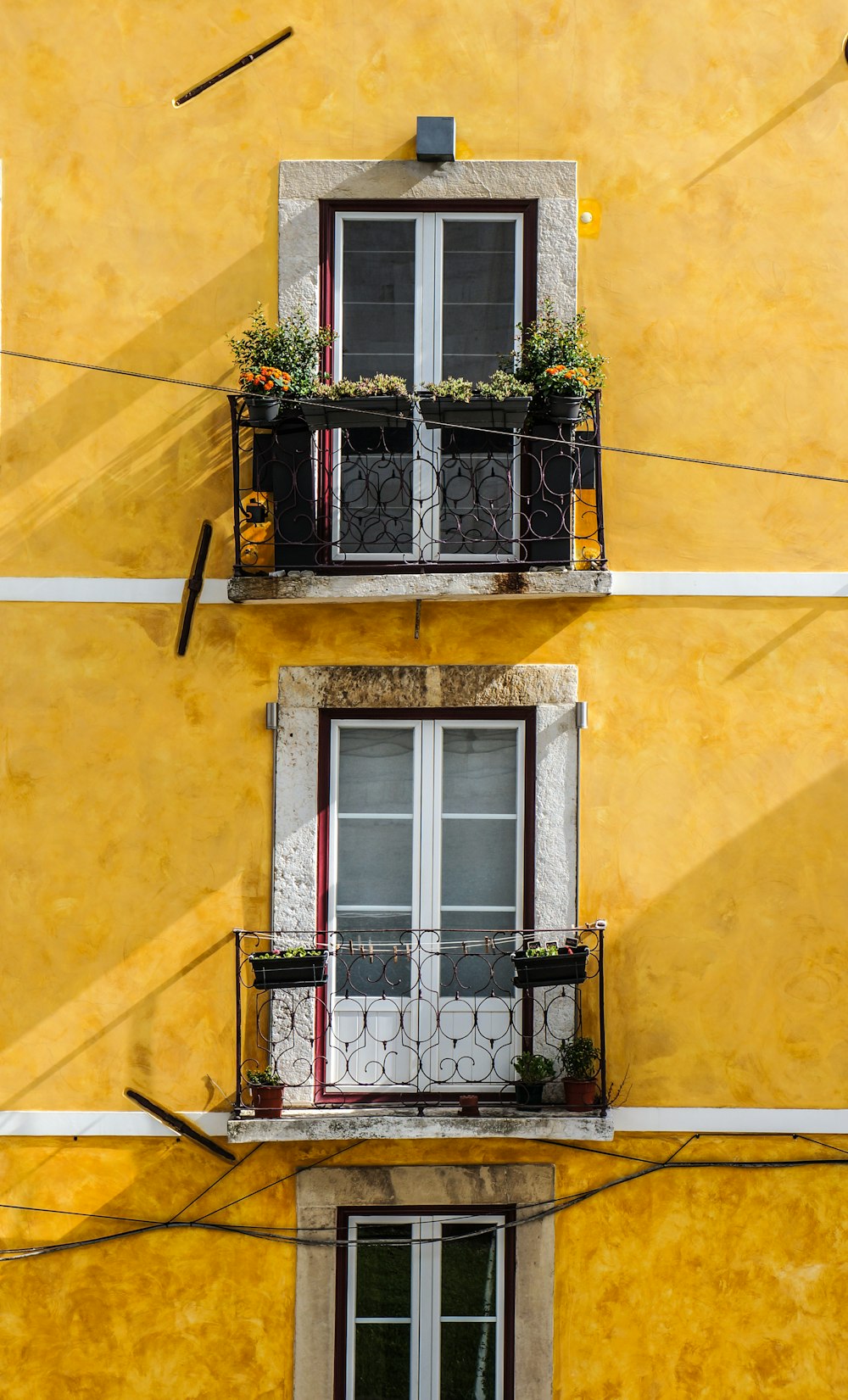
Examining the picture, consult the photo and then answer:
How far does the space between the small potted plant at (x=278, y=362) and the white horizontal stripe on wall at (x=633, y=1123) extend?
13.2 feet

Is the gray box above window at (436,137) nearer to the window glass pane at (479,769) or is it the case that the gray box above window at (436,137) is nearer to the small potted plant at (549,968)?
the window glass pane at (479,769)

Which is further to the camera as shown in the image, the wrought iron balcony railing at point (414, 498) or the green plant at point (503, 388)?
the wrought iron balcony railing at point (414, 498)

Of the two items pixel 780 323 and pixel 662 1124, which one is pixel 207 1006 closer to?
pixel 662 1124

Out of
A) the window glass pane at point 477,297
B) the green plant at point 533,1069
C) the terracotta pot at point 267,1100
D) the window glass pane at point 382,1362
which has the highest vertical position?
the window glass pane at point 477,297

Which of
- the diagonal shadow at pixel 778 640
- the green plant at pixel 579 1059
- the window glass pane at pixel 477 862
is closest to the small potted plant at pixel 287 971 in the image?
the window glass pane at pixel 477 862

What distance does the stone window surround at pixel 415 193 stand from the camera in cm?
786

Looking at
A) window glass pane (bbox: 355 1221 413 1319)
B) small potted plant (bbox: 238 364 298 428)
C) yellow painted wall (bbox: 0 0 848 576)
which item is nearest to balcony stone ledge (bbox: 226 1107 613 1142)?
window glass pane (bbox: 355 1221 413 1319)

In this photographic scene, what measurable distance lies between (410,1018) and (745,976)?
1946mm

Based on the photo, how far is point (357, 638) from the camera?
7.81 m

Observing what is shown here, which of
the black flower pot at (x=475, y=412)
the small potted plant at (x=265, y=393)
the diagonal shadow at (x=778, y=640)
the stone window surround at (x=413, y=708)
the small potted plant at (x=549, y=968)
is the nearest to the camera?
the small potted plant at (x=549, y=968)

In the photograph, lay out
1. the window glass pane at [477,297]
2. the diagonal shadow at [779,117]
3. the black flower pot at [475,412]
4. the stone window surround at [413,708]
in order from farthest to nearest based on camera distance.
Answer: the window glass pane at [477,297] → the diagonal shadow at [779,117] → the stone window surround at [413,708] → the black flower pot at [475,412]

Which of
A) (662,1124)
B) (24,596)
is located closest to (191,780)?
(24,596)

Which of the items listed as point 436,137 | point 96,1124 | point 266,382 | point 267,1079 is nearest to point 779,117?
point 436,137

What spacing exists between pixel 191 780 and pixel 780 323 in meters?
4.41
